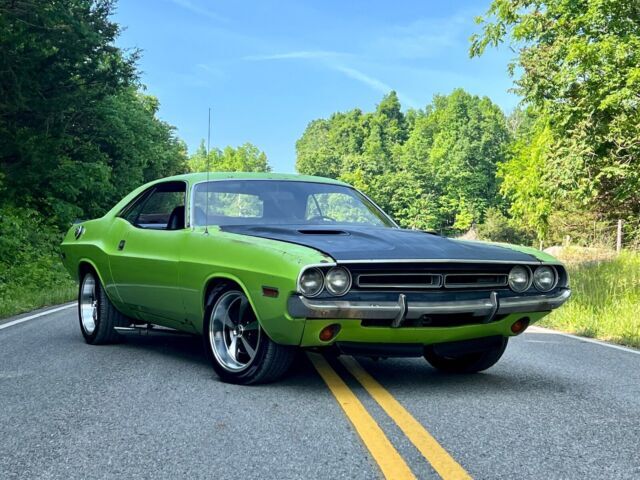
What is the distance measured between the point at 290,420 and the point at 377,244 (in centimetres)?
138

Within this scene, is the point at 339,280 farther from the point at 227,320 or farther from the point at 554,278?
the point at 554,278

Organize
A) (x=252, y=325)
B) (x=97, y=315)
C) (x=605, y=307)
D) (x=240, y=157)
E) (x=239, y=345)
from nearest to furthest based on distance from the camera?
(x=252, y=325)
(x=239, y=345)
(x=97, y=315)
(x=605, y=307)
(x=240, y=157)

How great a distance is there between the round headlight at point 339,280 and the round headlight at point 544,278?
1.54 metres

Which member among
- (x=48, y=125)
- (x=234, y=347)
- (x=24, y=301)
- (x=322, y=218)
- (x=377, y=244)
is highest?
(x=48, y=125)

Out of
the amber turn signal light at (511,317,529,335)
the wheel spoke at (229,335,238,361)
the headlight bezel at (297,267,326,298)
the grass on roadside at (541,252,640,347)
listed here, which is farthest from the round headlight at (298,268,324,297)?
the grass on roadside at (541,252,640,347)

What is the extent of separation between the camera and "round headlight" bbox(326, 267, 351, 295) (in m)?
4.38

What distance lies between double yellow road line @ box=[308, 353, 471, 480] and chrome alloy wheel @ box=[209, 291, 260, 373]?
63 cm

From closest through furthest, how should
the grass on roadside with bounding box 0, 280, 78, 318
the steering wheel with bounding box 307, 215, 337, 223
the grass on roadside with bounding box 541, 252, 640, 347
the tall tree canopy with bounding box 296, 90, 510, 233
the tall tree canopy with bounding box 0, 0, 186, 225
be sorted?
1. the steering wheel with bounding box 307, 215, 337, 223
2. the grass on roadside with bounding box 541, 252, 640, 347
3. the grass on roadside with bounding box 0, 280, 78, 318
4. the tall tree canopy with bounding box 0, 0, 186, 225
5. the tall tree canopy with bounding box 296, 90, 510, 233

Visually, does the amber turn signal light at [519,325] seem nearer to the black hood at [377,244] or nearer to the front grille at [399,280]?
the black hood at [377,244]

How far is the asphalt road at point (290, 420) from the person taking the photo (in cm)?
318

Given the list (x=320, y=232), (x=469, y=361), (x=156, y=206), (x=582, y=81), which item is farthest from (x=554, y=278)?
(x=582, y=81)

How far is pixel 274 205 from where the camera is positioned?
6.00 meters

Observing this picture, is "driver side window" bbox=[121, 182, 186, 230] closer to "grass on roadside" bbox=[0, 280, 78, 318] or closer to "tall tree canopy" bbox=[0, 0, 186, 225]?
"grass on roadside" bbox=[0, 280, 78, 318]

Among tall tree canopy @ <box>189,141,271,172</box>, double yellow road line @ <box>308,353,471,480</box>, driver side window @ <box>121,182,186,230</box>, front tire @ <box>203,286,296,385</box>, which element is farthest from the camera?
tall tree canopy @ <box>189,141,271,172</box>
